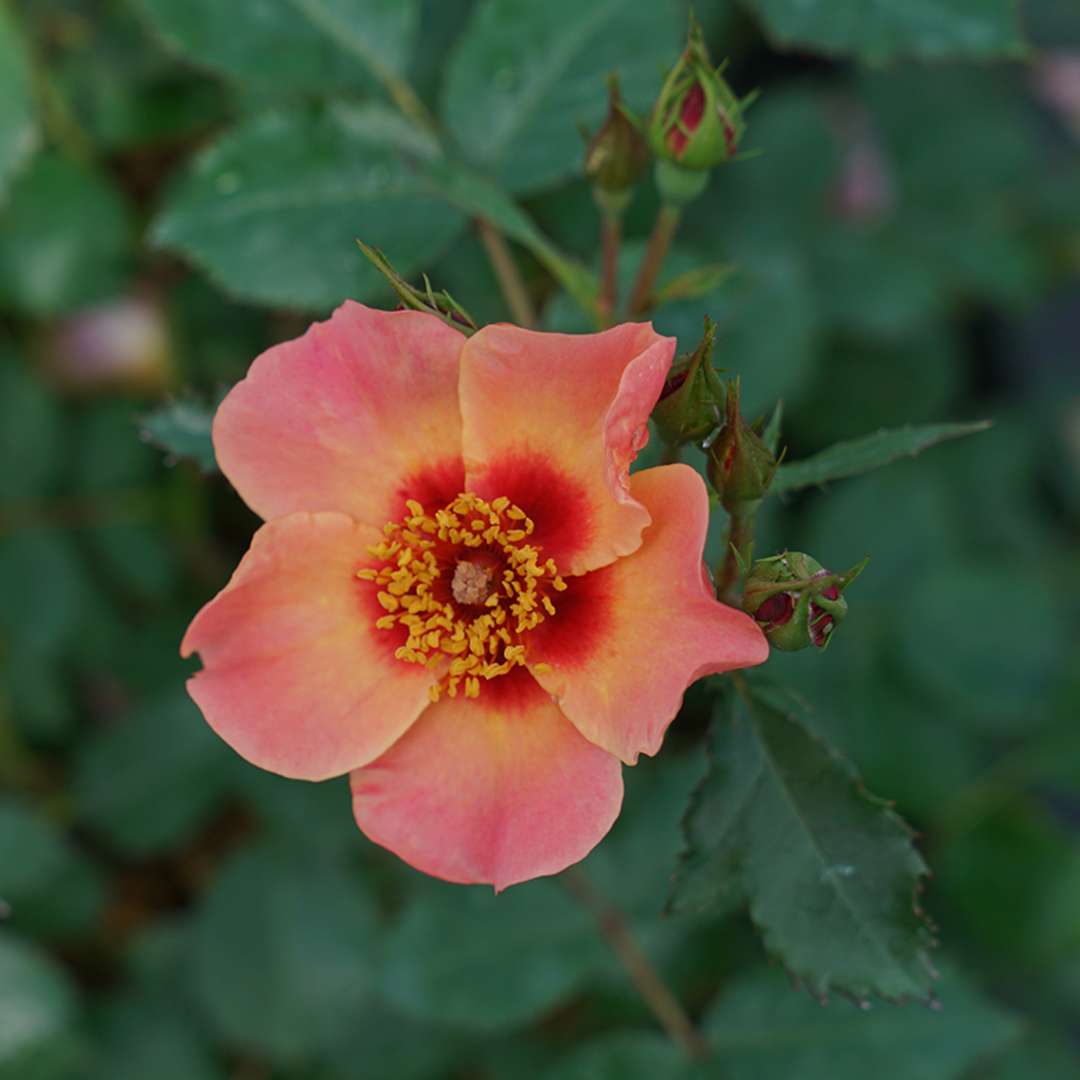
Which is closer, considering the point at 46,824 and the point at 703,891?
the point at 703,891

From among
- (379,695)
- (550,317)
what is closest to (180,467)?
(550,317)

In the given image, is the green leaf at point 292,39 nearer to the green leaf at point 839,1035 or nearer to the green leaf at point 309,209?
the green leaf at point 309,209

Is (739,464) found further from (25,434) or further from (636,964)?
(25,434)

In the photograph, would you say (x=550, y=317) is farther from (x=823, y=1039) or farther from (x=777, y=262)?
(x=823, y=1039)

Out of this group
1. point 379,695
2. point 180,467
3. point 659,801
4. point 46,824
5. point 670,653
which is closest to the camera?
point 670,653

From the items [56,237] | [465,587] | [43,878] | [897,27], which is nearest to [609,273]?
[465,587]

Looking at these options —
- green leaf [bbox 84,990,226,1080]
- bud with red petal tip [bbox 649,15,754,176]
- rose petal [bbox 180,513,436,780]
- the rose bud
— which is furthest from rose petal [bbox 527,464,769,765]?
the rose bud
